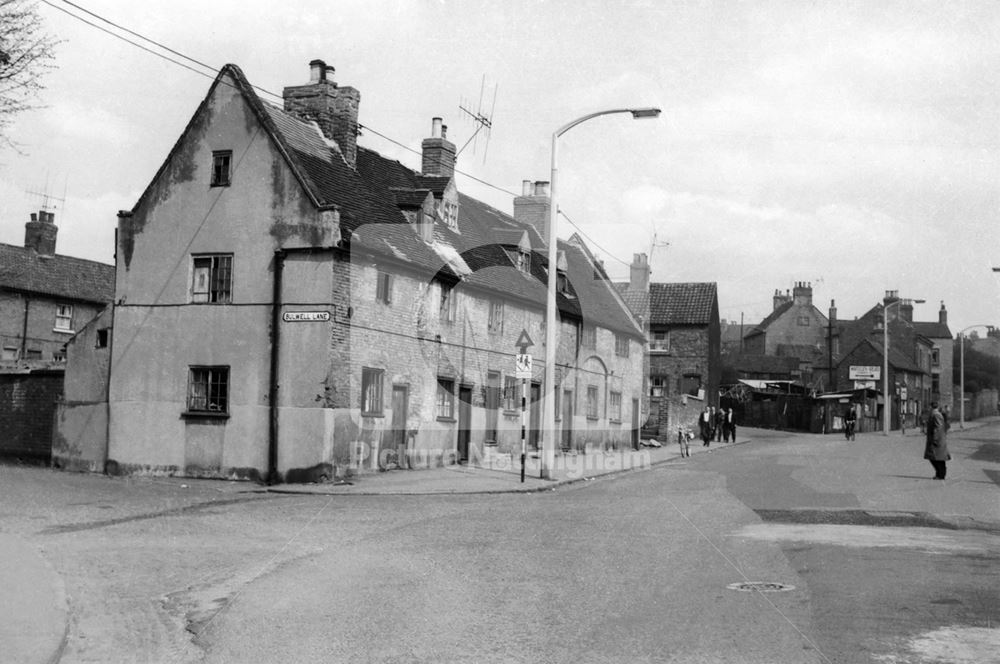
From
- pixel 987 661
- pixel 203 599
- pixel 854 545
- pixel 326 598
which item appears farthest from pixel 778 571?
pixel 203 599

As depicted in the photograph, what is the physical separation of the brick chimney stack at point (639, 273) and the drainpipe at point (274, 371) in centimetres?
3081

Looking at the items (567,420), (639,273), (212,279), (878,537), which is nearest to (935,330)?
(639,273)

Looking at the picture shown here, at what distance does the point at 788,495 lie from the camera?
770 inches

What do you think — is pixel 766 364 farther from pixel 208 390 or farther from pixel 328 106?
pixel 208 390

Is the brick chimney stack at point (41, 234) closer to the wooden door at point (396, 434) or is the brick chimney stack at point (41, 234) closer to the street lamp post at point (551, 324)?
the wooden door at point (396, 434)

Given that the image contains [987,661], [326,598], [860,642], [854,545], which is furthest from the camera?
[854,545]

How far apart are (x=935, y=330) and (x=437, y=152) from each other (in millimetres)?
98927

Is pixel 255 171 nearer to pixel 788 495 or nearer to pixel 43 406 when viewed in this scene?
pixel 43 406

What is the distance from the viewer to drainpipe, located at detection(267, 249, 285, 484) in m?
23.1

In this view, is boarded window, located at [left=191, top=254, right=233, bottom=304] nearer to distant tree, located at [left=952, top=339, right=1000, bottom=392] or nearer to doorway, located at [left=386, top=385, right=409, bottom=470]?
doorway, located at [left=386, top=385, right=409, bottom=470]

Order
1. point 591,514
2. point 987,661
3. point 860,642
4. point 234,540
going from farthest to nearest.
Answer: point 591,514, point 234,540, point 860,642, point 987,661

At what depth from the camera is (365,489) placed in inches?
832

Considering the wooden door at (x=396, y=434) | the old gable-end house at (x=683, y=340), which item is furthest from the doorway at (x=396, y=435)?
the old gable-end house at (x=683, y=340)

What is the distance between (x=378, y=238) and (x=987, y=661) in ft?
65.2
